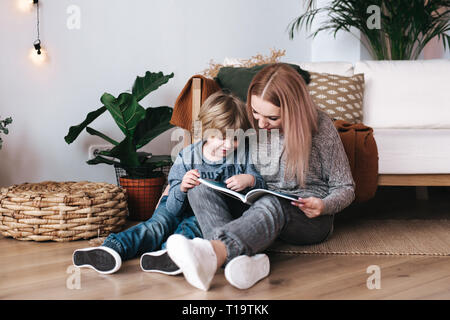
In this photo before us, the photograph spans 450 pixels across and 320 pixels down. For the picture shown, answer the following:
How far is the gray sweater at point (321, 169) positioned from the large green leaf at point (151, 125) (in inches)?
33.6

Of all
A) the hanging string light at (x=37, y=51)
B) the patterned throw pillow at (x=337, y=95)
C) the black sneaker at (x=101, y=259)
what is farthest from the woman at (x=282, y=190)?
the hanging string light at (x=37, y=51)

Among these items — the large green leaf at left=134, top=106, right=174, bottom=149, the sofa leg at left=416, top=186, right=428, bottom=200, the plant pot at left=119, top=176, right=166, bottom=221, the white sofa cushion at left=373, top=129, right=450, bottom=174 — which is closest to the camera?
the white sofa cushion at left=373, top=129, right=450, bottom=174

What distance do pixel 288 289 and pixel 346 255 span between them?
0.42 meters

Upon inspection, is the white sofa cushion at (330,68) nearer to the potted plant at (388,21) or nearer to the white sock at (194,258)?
the potted plant at (388,21)

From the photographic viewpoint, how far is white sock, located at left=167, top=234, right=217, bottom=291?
41.6 inches

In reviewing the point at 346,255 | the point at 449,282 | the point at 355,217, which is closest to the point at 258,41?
the point at 355,217

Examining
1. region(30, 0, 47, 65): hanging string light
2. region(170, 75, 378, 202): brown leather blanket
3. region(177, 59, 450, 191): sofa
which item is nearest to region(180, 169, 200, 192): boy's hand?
region(170, 75, 378, 202): brown leather blanket

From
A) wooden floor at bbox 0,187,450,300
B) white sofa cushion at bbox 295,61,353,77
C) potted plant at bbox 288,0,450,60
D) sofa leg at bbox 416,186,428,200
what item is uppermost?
potted plant at bbox 288,0,450,60

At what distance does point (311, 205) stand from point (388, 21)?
179 cm

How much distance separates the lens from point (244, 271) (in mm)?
1148

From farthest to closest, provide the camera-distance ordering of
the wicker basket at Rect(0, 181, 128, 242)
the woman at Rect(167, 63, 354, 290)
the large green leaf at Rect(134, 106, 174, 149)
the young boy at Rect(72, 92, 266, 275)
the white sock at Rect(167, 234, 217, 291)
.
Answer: the large green leaf at Rect(134, 106, 174, 149) → the wicker basket at Rect(0, 181, 128, 242) → the young boy at Rect(72, 92, 266, 275) → the woman at Rect(167, 63, 354, 290) → the white sock at Rect(167, 234, 217, 291)

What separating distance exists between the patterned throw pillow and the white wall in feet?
2.30

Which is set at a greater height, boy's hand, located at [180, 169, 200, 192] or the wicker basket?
boy's hand, located at [180, 169, 200, 192]

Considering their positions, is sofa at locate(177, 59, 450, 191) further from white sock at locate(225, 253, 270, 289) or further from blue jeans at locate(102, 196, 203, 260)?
white sock at locate(225, 253, 270, 289)
